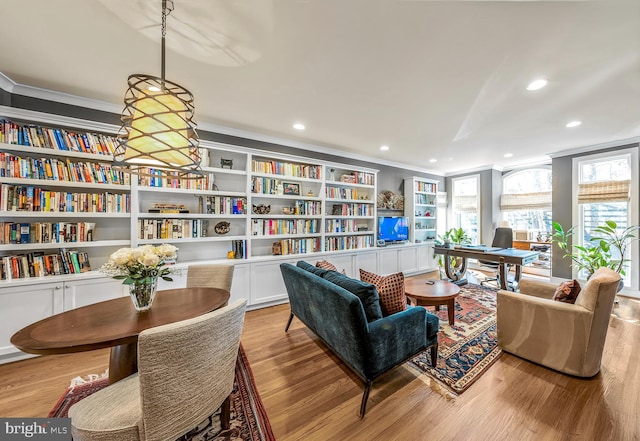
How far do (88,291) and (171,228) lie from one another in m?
0.96

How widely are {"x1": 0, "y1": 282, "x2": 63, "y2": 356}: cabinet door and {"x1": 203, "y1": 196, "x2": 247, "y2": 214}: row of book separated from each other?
5.17 feet

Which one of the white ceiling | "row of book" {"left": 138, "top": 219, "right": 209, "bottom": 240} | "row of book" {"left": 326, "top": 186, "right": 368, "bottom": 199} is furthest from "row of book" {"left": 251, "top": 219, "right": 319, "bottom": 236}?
the white ceiling

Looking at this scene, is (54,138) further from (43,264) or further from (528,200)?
(528,200)

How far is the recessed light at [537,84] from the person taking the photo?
2145 millimetres

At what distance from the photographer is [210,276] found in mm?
2432

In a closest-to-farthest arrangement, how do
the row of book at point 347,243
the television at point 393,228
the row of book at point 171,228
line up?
1. the row of book at point 171,228
2. the row of book at point 347,243
3. the television at point 393,228

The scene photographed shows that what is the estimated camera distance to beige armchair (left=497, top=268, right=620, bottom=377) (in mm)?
1872

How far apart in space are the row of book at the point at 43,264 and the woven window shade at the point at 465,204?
712cm

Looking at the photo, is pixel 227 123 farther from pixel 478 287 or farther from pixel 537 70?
pixel 478 287

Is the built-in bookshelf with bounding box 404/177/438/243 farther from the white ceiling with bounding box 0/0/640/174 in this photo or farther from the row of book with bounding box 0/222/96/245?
the row of book with bounding box 0/222/96/245

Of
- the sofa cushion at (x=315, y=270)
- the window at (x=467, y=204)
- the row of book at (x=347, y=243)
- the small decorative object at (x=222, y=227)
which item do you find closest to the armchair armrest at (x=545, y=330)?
the sofa cushion at (x=315, y=270)

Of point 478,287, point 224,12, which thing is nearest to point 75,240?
point 224,12

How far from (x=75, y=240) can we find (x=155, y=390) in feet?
7.76

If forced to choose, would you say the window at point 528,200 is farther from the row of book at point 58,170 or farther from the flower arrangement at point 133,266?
the row of book at point 58,170
